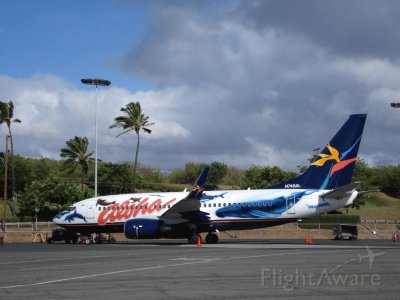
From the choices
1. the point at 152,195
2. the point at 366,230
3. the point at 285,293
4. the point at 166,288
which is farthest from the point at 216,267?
the point at 366,230

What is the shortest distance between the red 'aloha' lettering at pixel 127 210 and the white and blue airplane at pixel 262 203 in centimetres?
6

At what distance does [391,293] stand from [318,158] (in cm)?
2669

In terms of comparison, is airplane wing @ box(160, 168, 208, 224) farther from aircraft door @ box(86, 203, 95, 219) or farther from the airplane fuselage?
aircraft door @ box(86, 203, 95, 219)

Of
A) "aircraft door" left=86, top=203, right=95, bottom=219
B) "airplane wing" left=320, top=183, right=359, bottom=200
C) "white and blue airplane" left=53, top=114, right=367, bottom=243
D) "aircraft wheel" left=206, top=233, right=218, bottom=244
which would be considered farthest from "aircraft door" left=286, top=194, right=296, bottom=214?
"aircraft door" left=86, top=203, right=95, bottom=219

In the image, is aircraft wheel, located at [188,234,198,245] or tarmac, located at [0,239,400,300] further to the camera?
aircraft wheel, located at [188,234,198,245]

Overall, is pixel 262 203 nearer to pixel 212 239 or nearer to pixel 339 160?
pixel 212 239

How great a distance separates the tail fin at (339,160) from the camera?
37.7 metres

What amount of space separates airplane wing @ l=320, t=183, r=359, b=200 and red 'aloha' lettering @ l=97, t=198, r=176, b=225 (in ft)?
31.9

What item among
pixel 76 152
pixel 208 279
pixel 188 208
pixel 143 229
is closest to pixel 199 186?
pixel 188 208

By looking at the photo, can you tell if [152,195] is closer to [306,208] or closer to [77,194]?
[306,208]

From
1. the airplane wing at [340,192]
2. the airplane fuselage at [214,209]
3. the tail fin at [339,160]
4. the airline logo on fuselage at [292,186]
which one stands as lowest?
the airplane fuselage at [214,209]

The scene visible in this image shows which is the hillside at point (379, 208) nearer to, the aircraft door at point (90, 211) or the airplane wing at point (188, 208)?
the airplane wing at point (188, 208)

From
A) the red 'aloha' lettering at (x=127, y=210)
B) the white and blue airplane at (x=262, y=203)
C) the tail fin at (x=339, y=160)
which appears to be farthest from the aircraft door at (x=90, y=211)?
the tail fin at (x=339, y=160)

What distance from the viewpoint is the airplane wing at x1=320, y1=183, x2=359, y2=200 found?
35.5 metres
